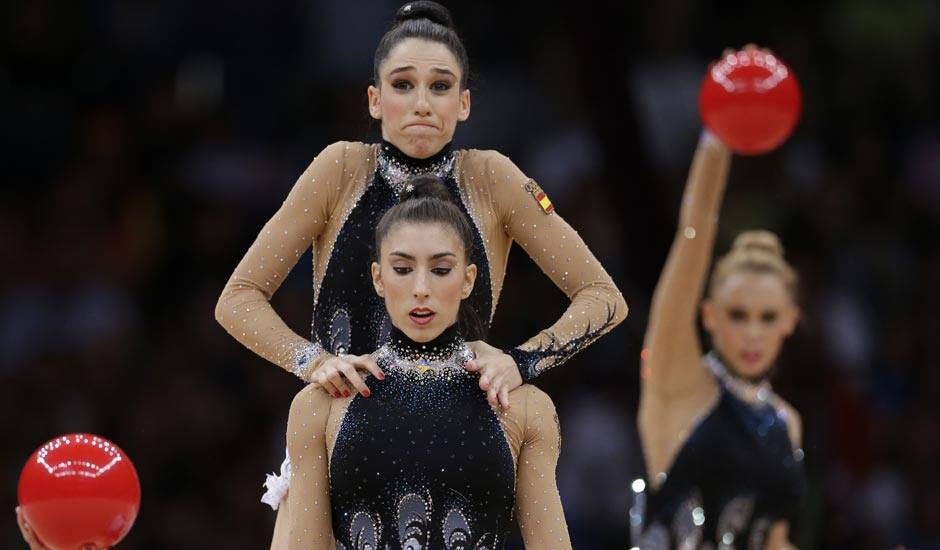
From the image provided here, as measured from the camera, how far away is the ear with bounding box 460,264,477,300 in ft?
9.02

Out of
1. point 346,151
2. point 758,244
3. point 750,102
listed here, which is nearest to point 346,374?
point 346,151

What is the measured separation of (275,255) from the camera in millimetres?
2938

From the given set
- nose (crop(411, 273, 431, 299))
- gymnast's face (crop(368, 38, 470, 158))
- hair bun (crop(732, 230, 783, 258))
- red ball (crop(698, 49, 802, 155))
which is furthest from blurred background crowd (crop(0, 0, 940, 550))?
nose (crop(411, 273, 431, 299))

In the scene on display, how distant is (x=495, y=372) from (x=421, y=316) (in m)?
0.15

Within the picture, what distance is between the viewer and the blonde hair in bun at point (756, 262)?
4.12 m

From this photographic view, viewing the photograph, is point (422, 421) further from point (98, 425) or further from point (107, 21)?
point (107, 21)

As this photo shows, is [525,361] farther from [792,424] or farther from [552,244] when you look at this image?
[792,424]

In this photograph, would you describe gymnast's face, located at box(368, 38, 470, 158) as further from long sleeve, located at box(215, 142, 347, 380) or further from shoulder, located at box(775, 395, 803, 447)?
shoulder, located at box(775, 395, 803, 447)

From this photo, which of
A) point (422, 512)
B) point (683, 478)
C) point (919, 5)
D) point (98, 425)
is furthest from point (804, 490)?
point (919, 5)

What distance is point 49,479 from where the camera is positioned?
113 inches

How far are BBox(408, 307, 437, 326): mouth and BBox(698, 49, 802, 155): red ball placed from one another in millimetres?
1101

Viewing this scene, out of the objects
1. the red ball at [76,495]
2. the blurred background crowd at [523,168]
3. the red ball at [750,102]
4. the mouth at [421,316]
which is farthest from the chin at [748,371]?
the red ball at [76,495]

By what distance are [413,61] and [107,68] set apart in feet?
10.9

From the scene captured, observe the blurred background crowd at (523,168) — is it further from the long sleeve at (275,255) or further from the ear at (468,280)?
the ear at (468,280)
